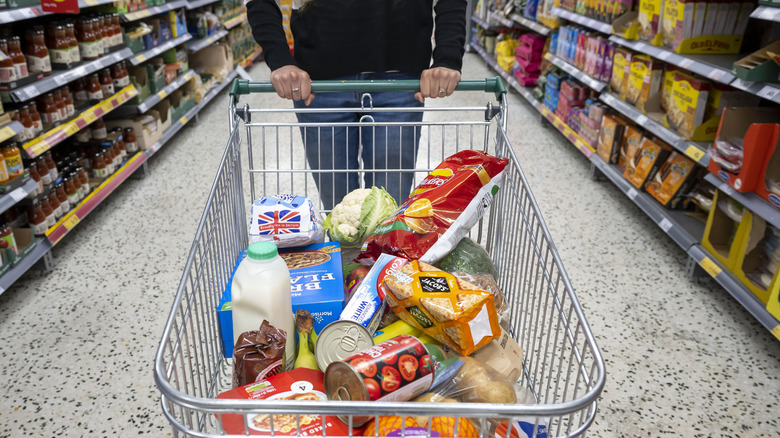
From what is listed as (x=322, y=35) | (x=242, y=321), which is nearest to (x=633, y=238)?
(x=322, y=35)

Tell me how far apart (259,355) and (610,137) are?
308 cm

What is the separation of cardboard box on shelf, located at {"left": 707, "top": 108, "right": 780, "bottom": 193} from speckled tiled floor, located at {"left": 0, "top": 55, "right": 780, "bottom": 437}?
54 cm

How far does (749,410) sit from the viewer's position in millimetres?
1808

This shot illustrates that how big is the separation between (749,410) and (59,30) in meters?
3.30

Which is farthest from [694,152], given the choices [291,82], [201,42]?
[201,42]

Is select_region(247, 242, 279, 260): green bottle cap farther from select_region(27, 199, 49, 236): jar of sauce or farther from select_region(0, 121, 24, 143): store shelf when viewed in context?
select_region(27, 199, 49, 236): jar of sauce

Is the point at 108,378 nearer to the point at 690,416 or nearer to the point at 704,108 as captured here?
the point at 690,416

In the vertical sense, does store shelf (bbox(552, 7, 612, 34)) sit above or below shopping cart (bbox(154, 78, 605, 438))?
above

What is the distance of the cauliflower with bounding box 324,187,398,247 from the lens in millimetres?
1448

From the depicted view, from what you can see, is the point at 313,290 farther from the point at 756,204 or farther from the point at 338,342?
the point at 756,204

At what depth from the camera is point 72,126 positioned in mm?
2889

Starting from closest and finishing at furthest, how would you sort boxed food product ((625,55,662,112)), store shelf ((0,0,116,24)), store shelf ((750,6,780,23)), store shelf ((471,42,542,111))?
store shelf ((750,6,780,23)) < store shelf ((0,0,116,24)) < boxed food product ((625,55,662,112)) < store shelf ((471,42,542,111))

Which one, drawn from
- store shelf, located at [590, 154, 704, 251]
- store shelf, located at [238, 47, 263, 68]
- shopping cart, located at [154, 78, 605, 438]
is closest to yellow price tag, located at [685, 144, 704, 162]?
store shelf, located at [590, 154, 704, 251]

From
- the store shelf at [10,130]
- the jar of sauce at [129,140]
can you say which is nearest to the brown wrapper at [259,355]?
the store shelf at [10,130]
